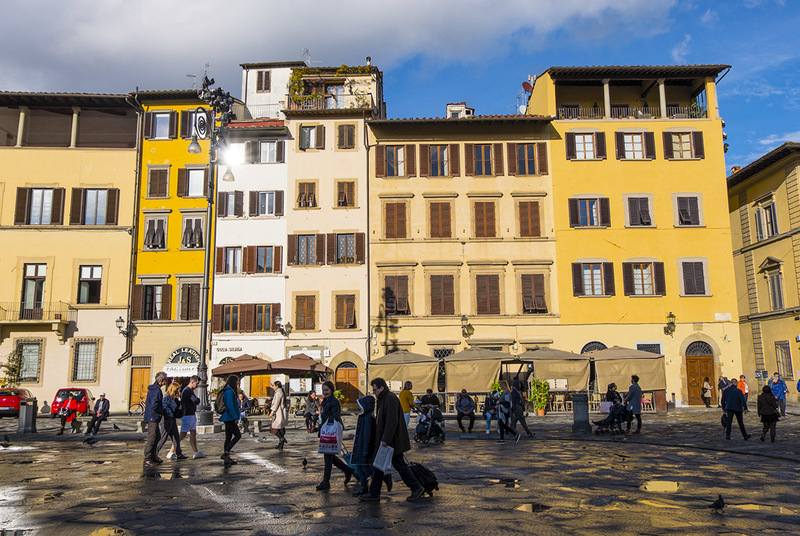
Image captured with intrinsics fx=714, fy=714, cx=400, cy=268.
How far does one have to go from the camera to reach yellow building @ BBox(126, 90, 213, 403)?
37.0m

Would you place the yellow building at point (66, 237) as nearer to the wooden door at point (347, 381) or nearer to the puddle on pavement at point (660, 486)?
the wooden door at point (347, 381)

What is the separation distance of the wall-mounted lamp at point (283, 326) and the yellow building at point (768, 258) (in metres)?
24.6

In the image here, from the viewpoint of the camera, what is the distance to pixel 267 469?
1291 cm

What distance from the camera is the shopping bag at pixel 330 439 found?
407 inches

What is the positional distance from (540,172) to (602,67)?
6158 millimetres

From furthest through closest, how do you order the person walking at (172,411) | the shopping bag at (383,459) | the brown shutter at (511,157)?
the brown shutter at (511,157) < the person walking at (172,411) < the shopping bag at (383,459)

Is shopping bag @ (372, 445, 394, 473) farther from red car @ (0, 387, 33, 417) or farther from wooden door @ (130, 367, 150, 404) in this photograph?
wooden door @ (130, 367, 150, 404)

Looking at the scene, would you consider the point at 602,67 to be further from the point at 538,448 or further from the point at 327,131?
the point at 538,448

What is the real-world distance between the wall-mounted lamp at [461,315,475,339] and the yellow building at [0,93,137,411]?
57.2 ft

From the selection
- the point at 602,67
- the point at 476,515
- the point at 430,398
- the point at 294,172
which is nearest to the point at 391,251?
the point at 294,172

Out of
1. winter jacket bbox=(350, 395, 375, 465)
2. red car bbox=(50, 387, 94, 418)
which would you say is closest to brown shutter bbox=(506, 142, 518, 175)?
red car bbox=(50, 387, 94, 418)

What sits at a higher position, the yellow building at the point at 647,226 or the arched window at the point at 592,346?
the yellow building at the point at 647,226

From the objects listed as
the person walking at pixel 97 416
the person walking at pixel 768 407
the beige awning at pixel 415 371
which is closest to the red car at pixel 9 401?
the person walking at pixel 97 416

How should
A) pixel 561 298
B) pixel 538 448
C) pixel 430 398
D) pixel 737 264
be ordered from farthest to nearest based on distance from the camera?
pixel 737 264, pixel 561 298, pixel 430 398, pixel 538 448
